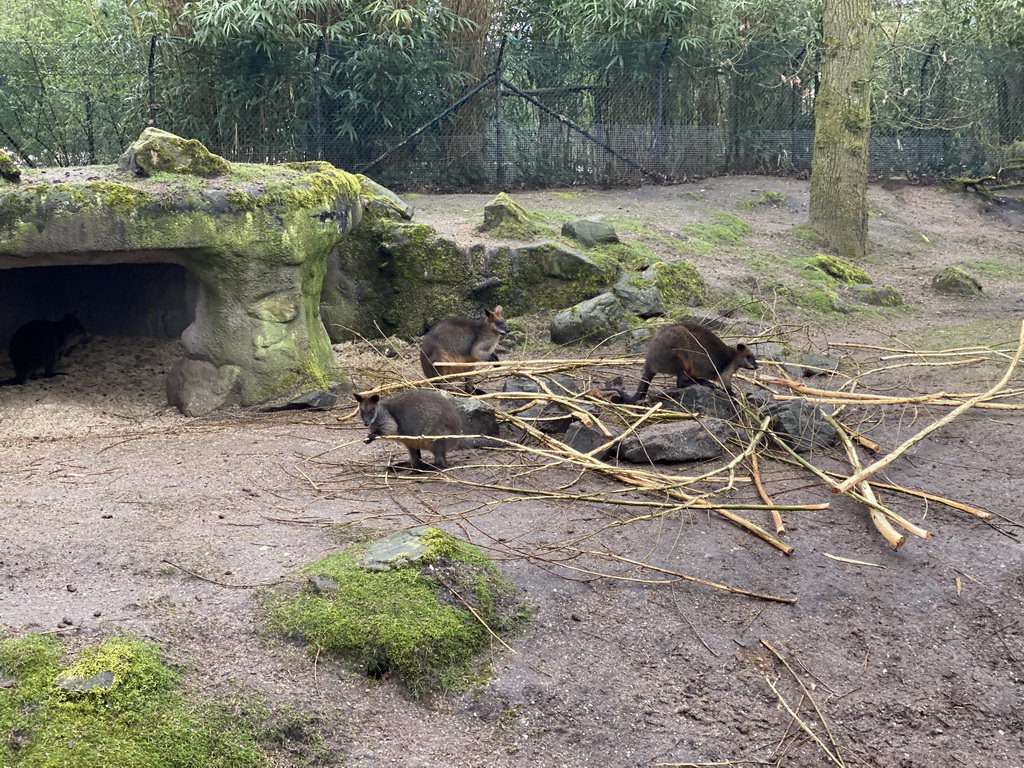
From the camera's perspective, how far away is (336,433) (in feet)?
24.2

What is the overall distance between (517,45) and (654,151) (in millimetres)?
3020

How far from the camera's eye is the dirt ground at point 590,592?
3.91 m

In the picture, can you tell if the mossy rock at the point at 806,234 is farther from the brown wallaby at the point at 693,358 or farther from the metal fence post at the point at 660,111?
the brown wallaby at the point at 693,358

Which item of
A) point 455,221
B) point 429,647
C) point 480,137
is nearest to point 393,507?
point 429,647

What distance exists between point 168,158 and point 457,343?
2906 millimetres

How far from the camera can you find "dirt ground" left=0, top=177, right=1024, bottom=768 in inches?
154

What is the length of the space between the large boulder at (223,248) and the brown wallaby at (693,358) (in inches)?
118

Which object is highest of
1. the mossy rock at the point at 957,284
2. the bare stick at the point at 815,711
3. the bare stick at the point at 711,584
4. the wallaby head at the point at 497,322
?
the wallaby head at the point at 497,322

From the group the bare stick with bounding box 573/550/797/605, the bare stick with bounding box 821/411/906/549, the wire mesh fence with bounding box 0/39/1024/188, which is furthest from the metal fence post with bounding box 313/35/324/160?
the bare stick with bounding box 573/550/797/605

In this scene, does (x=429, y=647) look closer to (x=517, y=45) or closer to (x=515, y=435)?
(x=515, y=435)

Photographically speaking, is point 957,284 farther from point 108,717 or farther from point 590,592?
point 108,717

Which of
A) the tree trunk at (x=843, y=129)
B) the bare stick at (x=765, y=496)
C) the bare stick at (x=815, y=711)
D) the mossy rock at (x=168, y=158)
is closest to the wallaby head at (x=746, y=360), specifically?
the bare stick at (x=765, y=496)

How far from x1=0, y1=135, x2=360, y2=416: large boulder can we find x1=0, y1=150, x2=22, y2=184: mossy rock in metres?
0.10

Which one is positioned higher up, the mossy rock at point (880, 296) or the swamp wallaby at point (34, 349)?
the swamp wallaby at point (34, 349)
